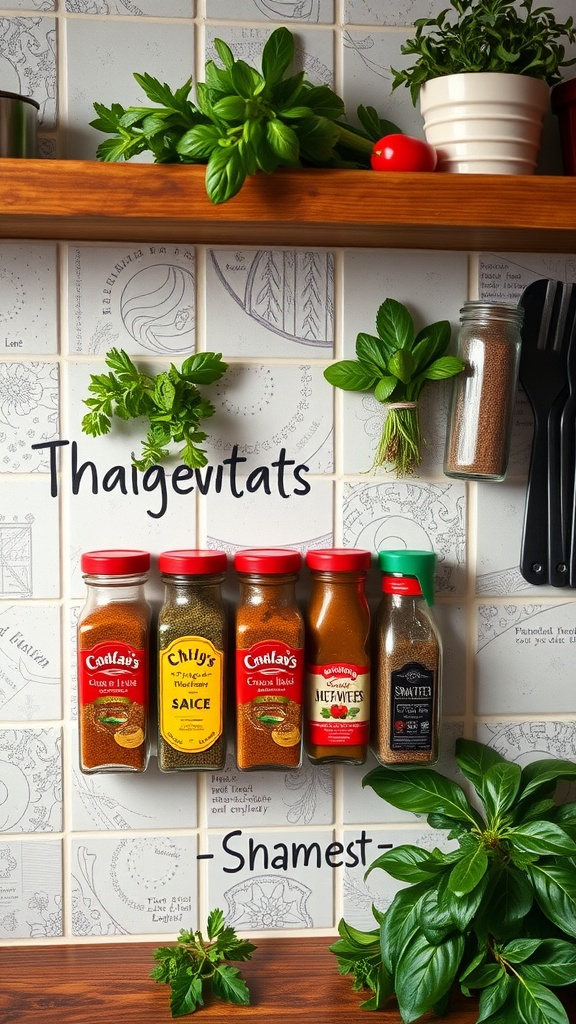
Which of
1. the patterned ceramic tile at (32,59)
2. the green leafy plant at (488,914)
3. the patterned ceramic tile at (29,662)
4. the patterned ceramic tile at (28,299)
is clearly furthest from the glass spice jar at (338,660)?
the patterned ceramic tile at (32,59)

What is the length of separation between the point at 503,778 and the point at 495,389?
462 mm

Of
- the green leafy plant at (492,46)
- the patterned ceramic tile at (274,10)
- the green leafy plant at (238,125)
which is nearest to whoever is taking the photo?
the green leafy plant at (238,125)

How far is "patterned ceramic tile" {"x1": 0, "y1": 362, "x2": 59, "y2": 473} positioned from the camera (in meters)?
1.12

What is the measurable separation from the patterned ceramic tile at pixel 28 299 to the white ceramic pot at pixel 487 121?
0.49 metres

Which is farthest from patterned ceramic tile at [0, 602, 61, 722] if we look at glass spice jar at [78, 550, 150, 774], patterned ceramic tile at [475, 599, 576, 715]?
patterned ceramic tile at [475, 599, 576, 715]

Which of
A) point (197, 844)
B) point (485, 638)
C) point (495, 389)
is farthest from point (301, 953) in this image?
point (495, 389)

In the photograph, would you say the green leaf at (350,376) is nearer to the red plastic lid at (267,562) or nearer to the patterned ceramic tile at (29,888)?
the red plastic lid at (267,562)

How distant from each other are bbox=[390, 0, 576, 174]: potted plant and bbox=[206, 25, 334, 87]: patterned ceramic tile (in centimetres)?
14

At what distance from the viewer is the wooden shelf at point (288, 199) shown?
2.98ft

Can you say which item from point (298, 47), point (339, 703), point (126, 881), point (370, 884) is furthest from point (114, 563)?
point (298, 47)

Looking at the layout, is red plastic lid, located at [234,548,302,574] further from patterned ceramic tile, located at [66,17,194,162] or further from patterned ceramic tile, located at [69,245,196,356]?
patterned ceramic tile, located at [66,17,194,162]

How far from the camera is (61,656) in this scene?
1141 millimetres

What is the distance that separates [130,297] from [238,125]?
286 millimetres

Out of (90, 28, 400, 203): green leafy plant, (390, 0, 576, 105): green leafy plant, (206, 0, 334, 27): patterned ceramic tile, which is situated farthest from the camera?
(206, 0, 334, 27): patterned ceramic tile
